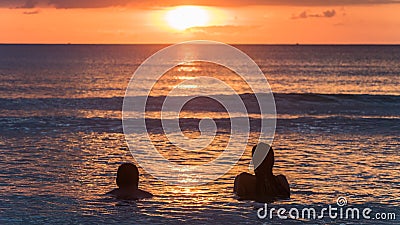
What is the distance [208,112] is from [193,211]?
77.4ft

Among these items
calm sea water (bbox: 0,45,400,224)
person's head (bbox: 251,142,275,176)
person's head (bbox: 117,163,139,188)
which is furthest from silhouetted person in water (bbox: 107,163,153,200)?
person's head (bbox: 251,142,275,176)

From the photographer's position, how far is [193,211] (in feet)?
43.0

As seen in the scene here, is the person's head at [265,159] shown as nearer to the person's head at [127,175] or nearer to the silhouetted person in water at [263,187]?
the silhouetted person in water at [263,187]

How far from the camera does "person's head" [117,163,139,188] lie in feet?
46.1

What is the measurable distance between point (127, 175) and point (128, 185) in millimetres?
354

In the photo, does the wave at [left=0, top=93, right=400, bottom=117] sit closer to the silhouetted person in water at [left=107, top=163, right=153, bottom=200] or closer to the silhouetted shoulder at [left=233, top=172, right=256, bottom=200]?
the silhouetted shoulder at [left=233, top=172, right=256, bottom=200]

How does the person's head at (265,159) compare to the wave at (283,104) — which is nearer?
the person's head at (265,159)

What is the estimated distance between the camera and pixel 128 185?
1448 centimetres

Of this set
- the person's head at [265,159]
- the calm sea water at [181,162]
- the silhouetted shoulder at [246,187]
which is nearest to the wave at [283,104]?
the calm sea water at [181,162]

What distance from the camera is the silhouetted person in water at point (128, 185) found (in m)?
14.1

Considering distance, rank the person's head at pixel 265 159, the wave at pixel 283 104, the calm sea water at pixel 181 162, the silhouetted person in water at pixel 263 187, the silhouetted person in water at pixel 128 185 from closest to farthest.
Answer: the calm sea water at pixel 181 162, the person's head at pixel 265 159, the silhouetted person in water at pixel 263 187, the silhouetted person in water at pixel 128 185, the wave at pixel 283 104

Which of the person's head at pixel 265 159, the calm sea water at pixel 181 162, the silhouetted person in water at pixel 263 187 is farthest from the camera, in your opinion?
the silhouetted person in water at pixel 263 187

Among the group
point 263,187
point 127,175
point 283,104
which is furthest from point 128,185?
point 283,104

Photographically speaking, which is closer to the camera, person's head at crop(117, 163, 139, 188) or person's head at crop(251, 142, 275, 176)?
person's head at crop(251, 142, 275, 176)
